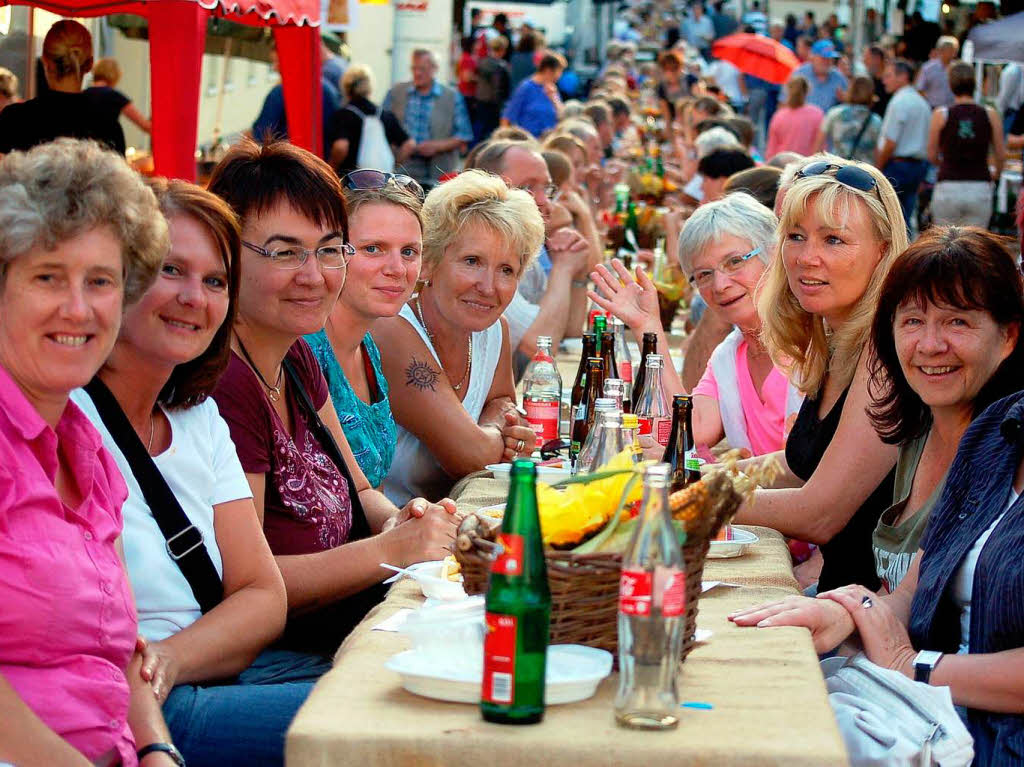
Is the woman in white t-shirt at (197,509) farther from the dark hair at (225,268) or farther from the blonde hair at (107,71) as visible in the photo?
the blonde hair at (107,71)

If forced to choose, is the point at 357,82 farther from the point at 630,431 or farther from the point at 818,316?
the point at 630,431

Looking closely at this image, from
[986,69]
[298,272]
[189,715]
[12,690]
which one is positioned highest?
[986,69]

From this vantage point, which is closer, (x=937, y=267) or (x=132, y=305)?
(x=132, y=305)

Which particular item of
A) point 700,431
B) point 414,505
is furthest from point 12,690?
point 700,431

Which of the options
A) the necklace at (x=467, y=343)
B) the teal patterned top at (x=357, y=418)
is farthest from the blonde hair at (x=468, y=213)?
the teal patterned top at (x=357, y=418)

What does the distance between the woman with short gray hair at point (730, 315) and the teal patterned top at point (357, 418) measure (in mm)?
880

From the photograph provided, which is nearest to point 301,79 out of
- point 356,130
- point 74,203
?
point 356,130

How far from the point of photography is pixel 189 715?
2.47 metres

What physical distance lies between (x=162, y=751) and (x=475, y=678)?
656 mm

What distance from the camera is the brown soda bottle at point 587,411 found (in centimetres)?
398

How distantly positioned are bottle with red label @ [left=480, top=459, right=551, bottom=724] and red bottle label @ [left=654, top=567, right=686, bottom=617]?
15cm

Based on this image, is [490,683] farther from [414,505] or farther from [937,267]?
[937,267]

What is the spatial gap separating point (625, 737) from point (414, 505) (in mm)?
1280

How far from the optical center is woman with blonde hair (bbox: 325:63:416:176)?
1217cm
